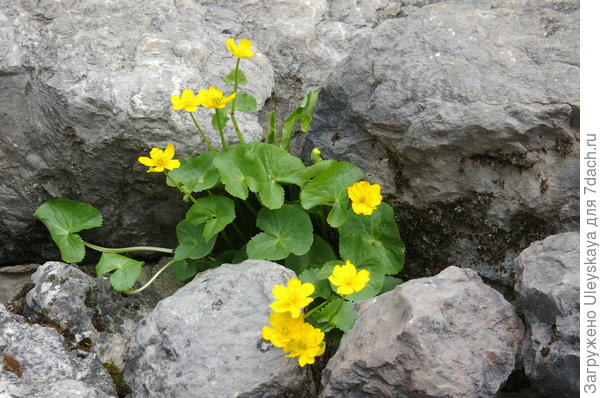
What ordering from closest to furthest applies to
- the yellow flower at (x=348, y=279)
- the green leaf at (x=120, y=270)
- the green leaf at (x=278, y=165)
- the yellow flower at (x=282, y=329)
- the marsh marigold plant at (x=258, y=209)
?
1. the yellow flower at (x=282, y=329)
2. the yellow flower at (x=348, y=279)
3. the marsh marigold plant at (x=258, y=209)
4. the green leaf at (x=120, y=270)
5. the green leaf at (x=278, y=165)

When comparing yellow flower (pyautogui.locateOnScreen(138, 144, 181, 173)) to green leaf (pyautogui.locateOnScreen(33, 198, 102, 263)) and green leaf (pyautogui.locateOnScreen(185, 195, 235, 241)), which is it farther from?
green leaf (pyautogui.locateOnScreen(33, 198, 102, 263))

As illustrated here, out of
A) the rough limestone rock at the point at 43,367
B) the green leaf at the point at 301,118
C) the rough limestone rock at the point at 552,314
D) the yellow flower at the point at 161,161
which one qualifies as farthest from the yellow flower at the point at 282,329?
the green leaf at the point at 301,118

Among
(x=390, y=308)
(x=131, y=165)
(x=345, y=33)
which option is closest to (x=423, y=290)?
(x=390, y=308)

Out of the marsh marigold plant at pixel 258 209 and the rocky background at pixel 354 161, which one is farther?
the marsh marigold plant at pixel 258 209

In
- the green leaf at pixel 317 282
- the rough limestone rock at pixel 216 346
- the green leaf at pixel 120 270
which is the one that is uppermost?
the rough limestone rock at pixel 216 346

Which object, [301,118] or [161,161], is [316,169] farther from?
[161,161]

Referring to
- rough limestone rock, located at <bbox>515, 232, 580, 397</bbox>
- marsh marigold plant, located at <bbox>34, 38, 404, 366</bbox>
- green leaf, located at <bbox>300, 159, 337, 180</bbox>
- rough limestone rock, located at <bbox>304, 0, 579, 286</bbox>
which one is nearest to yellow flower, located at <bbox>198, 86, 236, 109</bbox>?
marsh marigold plant, located at <bbox>34, 38, 404, 366</bbox>

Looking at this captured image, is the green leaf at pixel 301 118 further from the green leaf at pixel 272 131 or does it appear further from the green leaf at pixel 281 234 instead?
the green leaf at pixel 281 234
